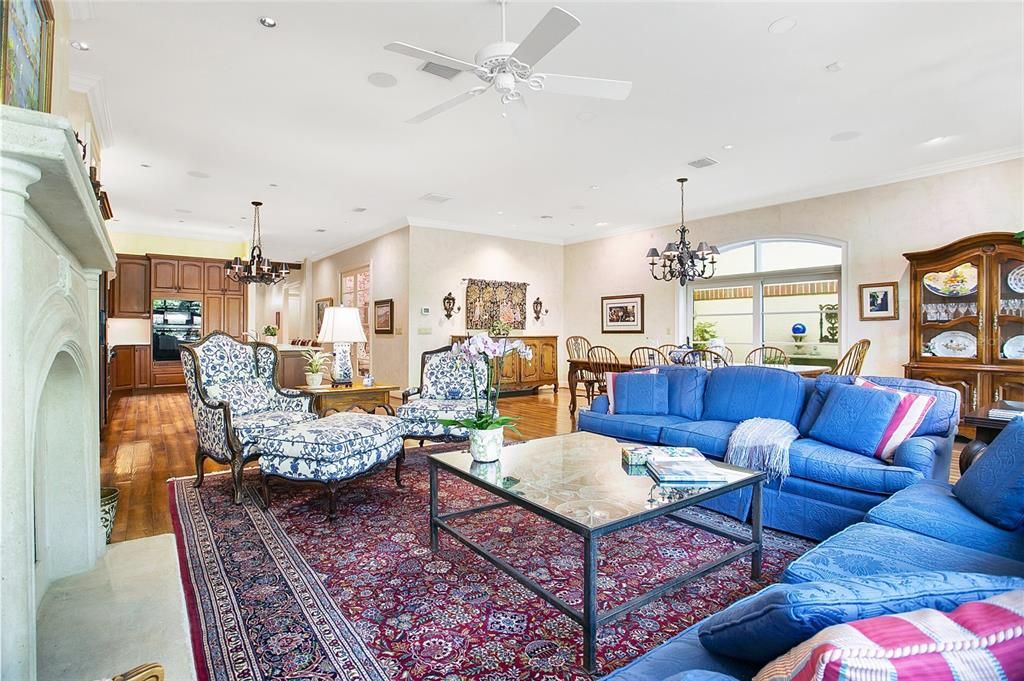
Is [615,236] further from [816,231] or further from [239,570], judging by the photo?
[239,570]

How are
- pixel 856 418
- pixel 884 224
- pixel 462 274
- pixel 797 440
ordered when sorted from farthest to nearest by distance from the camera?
1. pixel 462 274
2. pixel 884 224
3. pixel 797 440
4. pixel 856 418

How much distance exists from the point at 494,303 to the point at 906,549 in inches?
292

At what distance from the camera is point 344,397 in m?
4.45

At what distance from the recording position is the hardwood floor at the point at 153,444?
3107 mm

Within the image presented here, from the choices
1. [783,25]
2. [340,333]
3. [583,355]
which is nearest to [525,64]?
[783,25]

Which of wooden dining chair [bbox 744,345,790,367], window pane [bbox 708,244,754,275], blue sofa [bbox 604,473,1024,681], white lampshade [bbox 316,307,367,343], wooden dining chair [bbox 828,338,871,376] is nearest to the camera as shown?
blue sofa [bbox 604,473,1024,681]

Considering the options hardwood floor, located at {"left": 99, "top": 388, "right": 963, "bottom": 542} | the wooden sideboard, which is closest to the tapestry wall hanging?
the wooden sideboard

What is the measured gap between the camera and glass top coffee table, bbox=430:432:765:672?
171 centimetres

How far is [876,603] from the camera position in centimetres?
78

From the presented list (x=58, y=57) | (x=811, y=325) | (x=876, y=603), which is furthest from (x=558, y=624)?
(x=811, y=325)

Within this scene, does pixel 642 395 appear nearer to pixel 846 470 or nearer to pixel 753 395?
pixel 753 395

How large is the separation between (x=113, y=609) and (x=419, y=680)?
4.15 ft

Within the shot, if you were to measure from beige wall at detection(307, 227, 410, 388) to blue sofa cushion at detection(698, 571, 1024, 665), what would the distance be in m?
7.36

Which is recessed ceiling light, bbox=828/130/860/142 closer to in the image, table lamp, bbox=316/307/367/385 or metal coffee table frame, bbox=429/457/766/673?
metal coffee table frame, bbox=429/457/766/673
